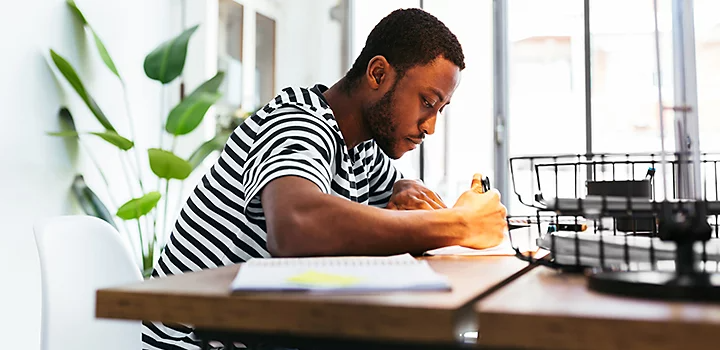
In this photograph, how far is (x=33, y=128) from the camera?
234 cm

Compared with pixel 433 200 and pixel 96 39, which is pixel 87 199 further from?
pixel 433 200

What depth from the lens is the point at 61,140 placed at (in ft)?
8.17

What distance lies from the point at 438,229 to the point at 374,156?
2.14 feet

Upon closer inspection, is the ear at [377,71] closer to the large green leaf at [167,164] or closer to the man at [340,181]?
the man at [340,181]

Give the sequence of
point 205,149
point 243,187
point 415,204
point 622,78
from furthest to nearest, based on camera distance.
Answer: point 622,78
point 205,149
point 415,204
point 243,187

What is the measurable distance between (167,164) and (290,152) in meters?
1.54

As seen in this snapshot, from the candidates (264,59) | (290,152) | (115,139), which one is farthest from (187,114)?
(290,152)

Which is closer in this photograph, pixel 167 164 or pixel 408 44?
pixel 408 44

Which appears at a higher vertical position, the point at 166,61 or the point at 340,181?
A: the point at 166,61

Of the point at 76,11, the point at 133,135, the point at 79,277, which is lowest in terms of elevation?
the point at 79,277

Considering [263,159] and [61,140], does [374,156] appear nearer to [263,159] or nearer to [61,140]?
[263,159]

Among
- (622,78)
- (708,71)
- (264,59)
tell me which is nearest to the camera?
(708,71)

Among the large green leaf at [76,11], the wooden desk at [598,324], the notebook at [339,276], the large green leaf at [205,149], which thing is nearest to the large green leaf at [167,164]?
the large green leaf at [205,149]

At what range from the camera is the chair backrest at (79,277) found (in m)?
1.25
